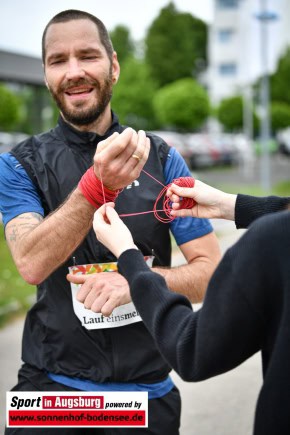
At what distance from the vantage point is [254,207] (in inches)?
89.7

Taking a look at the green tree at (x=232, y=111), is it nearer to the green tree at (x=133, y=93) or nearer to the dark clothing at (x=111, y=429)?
the green tree at (x=133, y=93)

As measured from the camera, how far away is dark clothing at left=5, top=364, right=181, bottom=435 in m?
2.44

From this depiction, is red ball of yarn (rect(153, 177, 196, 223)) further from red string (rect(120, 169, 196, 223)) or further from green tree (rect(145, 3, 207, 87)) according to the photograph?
green tree (rect(145, 3, 207, 87))

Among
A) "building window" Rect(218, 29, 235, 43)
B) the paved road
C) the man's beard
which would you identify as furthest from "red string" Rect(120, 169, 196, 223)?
"building window" Rect(218, 29, 235, 43)

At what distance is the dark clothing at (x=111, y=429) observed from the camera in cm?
244

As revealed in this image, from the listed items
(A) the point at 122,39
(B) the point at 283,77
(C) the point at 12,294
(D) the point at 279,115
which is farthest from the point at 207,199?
(A) the point at 122,39


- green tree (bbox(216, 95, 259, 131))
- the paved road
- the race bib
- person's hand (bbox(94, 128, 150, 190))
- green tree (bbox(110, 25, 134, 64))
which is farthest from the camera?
green tree (bbox(110, 25, 134, 64))

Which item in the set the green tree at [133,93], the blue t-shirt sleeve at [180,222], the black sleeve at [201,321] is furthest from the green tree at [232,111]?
the black sleeve at [201,321]

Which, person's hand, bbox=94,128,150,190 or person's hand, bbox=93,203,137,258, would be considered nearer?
person's hand, bbox=93,203,137,258

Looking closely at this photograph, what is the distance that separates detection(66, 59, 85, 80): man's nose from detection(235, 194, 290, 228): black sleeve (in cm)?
71

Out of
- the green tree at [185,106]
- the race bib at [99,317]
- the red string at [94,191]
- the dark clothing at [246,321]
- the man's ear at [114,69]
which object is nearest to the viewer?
the dark clothing at [246,321]

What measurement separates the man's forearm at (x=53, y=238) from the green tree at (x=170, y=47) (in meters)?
65.3

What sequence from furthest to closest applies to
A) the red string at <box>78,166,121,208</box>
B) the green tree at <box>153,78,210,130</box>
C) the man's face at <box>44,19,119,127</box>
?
the green tree at <box>153,78,210,130</box>
the man's face at <box>44,19,119,127</box>
the red string at <box>78,166,121,208</box>

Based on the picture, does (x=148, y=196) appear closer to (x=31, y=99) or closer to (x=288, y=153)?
(x=31, y=99)
